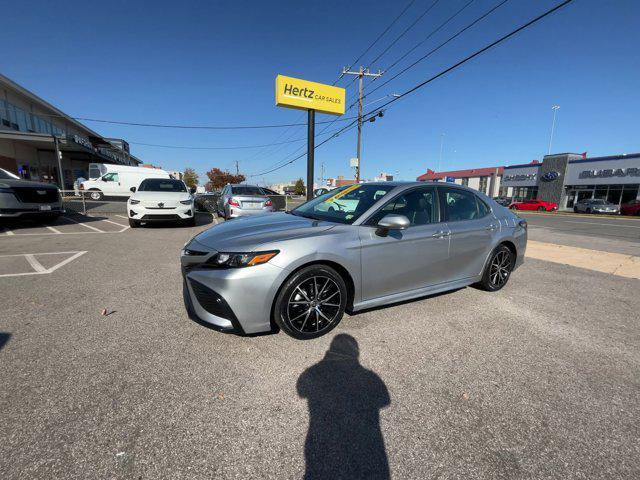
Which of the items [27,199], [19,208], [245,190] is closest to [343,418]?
[245,190]

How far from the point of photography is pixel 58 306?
352 centimetres

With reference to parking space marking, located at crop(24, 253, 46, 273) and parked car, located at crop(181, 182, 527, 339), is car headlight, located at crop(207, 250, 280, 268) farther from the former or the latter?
parking space marking, located at crop(24, 253, 46, 273)

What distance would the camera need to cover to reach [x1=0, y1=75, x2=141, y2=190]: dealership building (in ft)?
74.4

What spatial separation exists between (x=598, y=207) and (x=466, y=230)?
35438 mm

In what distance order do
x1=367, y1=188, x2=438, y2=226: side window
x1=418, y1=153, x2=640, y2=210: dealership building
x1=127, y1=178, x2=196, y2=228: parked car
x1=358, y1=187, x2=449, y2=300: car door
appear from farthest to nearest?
x1=418, y1=153, x2=640, y2=210: dealership building, x1=127, y1=178, x2=196, y2=228: parked car, x1=367, y1=188, x2=438, y2=226: side window, x1=358, y1=187, x2=449, y2=300: car door

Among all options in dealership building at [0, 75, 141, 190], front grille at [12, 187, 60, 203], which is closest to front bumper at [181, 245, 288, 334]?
front grille at [12, 187, 60, 203]

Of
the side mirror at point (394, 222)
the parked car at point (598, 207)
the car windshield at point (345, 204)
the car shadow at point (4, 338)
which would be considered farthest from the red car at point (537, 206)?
the car shadow at point (4, 338)

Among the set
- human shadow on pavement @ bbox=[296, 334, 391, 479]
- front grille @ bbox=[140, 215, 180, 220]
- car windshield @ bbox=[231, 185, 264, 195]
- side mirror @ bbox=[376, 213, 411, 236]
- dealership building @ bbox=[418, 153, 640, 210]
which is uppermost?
dealership building @ bbox=[418, 153, 640, 210]

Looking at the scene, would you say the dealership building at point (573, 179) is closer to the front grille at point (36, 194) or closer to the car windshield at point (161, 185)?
the car windshield at point (161, 185)

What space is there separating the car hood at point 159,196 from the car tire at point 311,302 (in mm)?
7769

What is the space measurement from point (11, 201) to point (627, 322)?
13.0 metres

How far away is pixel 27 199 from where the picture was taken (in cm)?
877

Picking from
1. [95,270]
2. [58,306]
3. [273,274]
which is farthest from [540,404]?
[95,270]

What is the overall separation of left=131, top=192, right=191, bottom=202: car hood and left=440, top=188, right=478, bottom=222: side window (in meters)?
7.93
